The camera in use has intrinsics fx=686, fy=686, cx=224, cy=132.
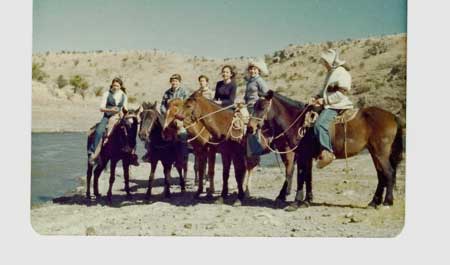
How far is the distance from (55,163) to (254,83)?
102 inches

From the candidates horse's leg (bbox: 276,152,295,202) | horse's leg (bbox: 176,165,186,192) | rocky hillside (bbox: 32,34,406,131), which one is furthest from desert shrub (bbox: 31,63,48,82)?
horse's leg (bbox: 276,152,295,202)

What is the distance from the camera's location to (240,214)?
8031mm

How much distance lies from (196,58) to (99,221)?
7.42ft

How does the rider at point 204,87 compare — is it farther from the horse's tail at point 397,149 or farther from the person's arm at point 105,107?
the horse's tail at point 397,149

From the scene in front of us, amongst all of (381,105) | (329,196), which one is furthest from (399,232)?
(381,105)

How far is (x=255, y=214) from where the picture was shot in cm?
800

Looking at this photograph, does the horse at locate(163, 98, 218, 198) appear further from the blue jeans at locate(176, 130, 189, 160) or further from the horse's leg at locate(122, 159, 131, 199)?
the horse's leg at locate(122, 159, 131, 199)

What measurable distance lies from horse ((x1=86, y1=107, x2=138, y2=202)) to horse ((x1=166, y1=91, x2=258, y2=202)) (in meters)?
0.58

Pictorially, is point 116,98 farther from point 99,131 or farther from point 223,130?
point 223,130

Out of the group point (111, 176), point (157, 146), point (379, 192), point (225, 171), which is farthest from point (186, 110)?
point (379, 192)

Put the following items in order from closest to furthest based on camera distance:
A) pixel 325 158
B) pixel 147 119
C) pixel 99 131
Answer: pixel 325 158
pixel 147 119
pixel 99 131

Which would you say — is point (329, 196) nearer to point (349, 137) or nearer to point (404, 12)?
point (349, 137)

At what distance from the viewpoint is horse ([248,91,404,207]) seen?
7863mm

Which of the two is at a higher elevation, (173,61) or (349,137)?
(173,61)
